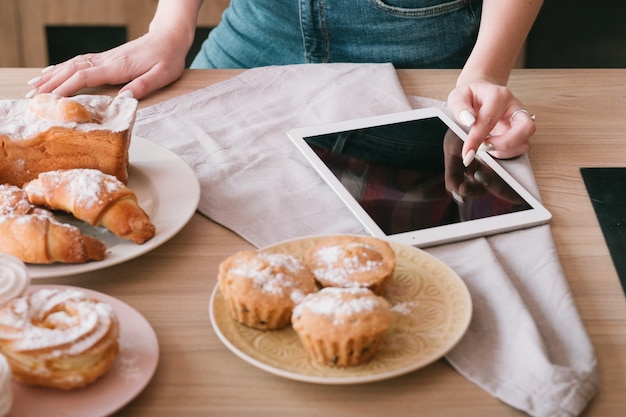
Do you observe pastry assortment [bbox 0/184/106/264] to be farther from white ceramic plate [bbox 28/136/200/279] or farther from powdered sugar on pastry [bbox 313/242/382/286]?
powdered sugar on pastry [bbox 313/242/382/286]

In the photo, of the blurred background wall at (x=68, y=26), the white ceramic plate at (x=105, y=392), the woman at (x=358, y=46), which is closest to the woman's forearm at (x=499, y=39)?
the woman at (x=358, y=46)

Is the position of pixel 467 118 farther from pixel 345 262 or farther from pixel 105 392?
pixel 105 392

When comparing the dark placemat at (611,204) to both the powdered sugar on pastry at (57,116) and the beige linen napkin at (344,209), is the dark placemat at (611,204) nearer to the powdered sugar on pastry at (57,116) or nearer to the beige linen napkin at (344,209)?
A: the beige linen napkin at (344,209)

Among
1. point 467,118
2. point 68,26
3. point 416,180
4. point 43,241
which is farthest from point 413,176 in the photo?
point 68,26

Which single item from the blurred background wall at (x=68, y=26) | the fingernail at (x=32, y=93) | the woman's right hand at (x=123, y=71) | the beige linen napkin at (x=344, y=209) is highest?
the beige linen napkin at (x=344, y=209)

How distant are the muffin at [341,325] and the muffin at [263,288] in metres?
0.02

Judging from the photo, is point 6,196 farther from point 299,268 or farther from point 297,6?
point 297,6

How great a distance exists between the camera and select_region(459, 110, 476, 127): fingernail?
3.71 ft

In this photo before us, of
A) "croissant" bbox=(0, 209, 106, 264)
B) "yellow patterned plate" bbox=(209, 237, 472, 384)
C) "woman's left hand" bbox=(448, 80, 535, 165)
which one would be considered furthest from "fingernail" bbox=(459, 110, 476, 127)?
"croissant" bbox=(0, 209, 106, 264)

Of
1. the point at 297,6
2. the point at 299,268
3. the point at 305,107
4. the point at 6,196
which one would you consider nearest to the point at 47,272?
the point at 6,196

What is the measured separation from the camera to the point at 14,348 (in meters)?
0.68

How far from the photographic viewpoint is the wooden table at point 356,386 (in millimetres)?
727

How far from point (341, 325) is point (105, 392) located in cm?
20

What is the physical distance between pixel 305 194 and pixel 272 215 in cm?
6
